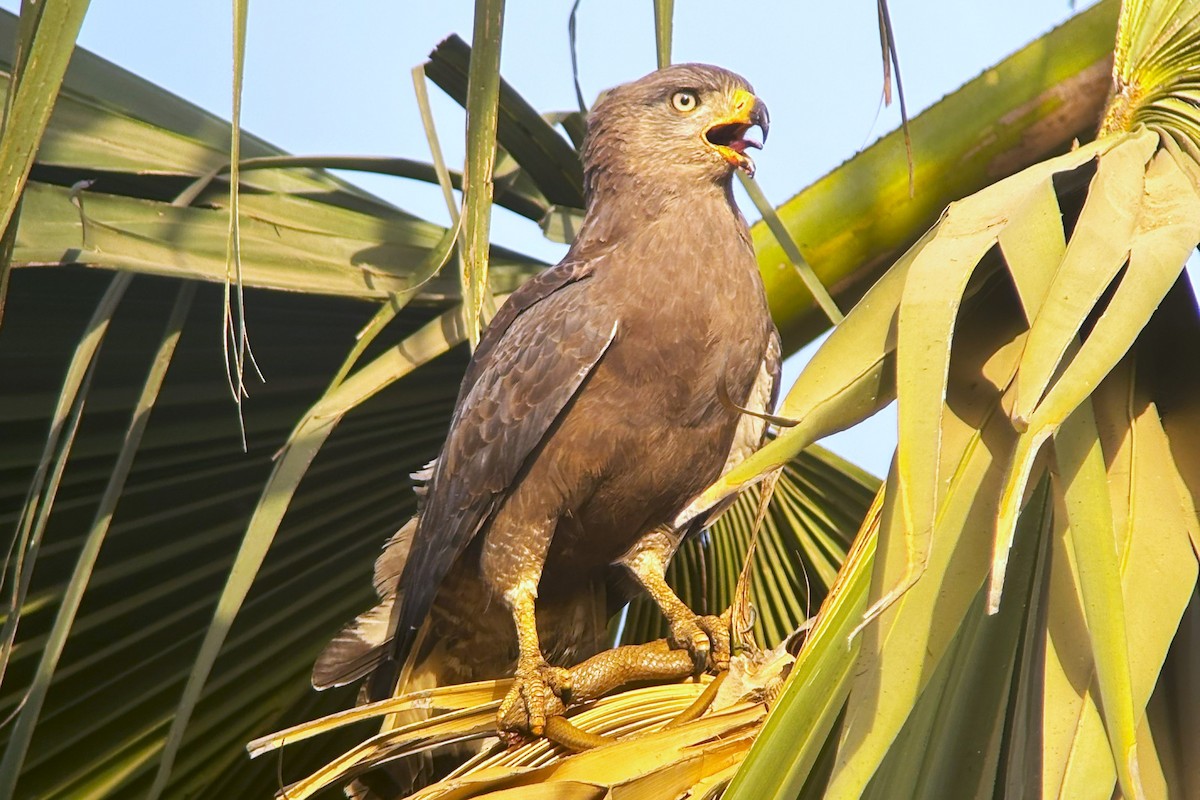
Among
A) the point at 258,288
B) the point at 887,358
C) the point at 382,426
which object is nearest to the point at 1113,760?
the point at 887,358

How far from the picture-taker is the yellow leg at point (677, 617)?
8.97 ft

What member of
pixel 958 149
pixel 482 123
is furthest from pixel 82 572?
pixel 958 149

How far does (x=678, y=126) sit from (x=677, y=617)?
1.30 metres

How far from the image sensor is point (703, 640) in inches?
111

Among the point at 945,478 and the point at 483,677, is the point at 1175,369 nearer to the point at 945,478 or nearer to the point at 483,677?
the point at 945,478

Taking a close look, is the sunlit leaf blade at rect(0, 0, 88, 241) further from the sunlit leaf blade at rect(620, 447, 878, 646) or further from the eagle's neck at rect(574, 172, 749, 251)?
the sunlit leaf blade at rect(620, 447, 878, 646)

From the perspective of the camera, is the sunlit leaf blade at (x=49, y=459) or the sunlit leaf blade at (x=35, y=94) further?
the sunlit leaf blade at (x=49, y=459)

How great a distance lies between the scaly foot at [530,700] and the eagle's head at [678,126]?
4.42 feet

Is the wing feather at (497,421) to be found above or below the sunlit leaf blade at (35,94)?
below

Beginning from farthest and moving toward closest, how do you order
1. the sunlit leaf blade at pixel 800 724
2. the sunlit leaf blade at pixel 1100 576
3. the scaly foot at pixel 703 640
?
1. the scaly foot at pixel 703 640
2. the sunlit leaf blade at pixel 800 724
3. the sunlit leaf blade at pixel 1100 576

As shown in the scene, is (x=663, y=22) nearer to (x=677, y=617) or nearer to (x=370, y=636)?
(x=677, y=617)

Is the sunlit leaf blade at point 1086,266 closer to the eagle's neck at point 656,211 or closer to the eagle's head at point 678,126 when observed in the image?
the eagle's neck at point 656,211

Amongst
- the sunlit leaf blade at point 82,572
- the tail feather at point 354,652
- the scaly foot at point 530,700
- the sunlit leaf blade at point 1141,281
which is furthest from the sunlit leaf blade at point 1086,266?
the tail feather at point 354,652

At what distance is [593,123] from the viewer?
140 inches
